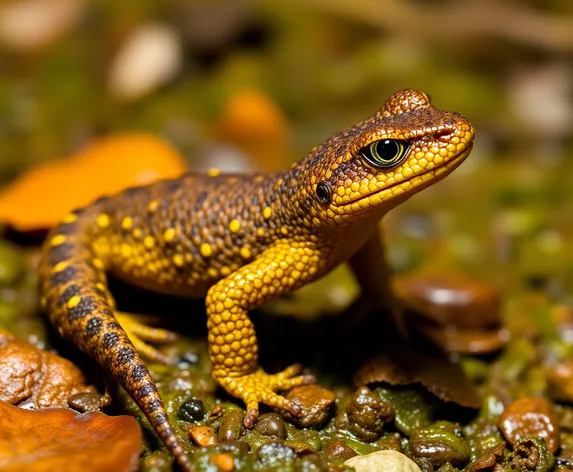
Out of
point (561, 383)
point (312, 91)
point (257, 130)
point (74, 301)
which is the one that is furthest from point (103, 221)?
point (312, 91)

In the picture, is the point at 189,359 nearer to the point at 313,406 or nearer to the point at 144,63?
the point at 313,406

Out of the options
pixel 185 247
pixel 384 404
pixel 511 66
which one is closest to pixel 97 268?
pixel 185 247

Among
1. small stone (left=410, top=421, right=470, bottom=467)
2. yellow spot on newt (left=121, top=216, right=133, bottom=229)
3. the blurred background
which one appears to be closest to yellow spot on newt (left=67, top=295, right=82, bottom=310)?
yellow spot on newt (left=121, top=216, right=133, bottom=229)

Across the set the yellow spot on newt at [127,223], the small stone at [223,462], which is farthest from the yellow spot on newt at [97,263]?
the small stone at [223,462]

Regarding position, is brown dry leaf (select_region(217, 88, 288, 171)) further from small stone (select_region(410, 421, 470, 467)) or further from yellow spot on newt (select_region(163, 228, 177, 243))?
small stone (select_region(410, 421, 470, 467))

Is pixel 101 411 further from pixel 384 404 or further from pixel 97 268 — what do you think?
pixel 384 404
